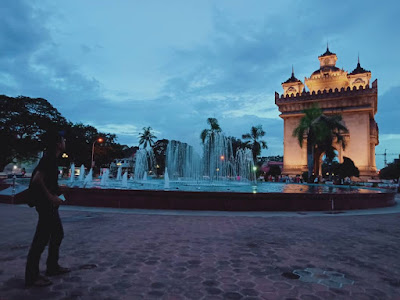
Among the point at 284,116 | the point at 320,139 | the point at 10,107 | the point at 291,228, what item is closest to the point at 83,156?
the point at 10,107

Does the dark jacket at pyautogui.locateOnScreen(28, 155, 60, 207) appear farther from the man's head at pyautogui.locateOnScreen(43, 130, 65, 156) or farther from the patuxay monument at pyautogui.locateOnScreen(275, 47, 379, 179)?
the patuxay monument at pyautogui.locateOnScreen(275, 47, 379, 179)

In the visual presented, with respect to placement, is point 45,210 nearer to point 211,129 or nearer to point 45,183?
point 45,183

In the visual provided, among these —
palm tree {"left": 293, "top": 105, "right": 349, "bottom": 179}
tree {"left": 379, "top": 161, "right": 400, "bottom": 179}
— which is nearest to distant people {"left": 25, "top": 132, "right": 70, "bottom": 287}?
palm tree {"left": 293, "top": 105, "right": 349, "bottom": 179}

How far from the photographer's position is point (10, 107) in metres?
36.0

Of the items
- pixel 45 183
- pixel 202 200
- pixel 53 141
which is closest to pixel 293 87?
pixel 202 200

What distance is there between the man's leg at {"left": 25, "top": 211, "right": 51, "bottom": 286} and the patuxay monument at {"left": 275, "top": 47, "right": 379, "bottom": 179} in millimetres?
40338

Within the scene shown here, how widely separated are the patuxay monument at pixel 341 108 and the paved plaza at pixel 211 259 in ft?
113

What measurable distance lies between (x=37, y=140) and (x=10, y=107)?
5.20 m

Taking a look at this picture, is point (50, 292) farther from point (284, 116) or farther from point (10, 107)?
point (284, 116)

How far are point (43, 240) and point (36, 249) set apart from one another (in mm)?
118

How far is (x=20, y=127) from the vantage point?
36531 mm

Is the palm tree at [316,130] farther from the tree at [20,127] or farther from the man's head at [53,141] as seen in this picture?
the tree at [20,127]

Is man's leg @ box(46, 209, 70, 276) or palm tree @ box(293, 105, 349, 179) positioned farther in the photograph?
palm tree @ box(293, 105, 349, 179)

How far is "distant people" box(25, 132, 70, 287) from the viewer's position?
3.31 metres
